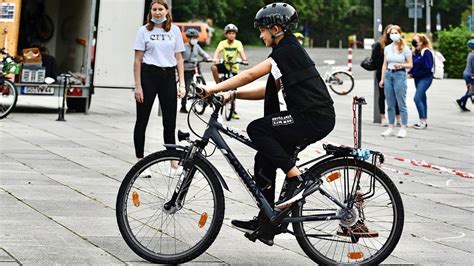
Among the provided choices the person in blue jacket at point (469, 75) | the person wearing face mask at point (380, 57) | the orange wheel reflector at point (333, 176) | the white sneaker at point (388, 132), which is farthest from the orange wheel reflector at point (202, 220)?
the person in blue jacket at point (469, 75)

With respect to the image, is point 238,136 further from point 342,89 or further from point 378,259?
point 342,89

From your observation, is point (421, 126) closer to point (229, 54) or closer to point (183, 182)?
point (229, 54)

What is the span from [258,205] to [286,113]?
62cm

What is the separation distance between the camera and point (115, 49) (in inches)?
838

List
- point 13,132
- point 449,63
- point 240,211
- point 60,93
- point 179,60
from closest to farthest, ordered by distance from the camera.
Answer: point 240,211 < point 179,60 < point 13,132 < point 60,93 < point 449,63

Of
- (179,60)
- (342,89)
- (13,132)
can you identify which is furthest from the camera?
(342,89)

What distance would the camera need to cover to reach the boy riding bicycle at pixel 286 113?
723cm

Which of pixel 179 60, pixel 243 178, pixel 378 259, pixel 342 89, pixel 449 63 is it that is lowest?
pixel 378 259

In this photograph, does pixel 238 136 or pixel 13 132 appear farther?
pixel 13 132

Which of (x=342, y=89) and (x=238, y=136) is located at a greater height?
(x=342, y=89)

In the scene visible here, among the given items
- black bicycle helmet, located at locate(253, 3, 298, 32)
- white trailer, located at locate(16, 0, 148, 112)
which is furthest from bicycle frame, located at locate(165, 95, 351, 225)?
white trailer, located at locate(16, 0, 148, 112)

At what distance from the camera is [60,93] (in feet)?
70.0

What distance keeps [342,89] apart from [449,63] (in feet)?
44.4

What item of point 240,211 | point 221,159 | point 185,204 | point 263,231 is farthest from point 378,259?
point 221,159
